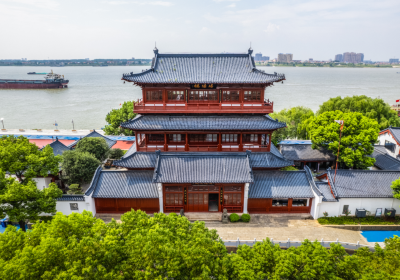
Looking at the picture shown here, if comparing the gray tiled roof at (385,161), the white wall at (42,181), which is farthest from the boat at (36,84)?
the gray tiled roof at (385,161)

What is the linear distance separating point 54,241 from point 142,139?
58.1 ft

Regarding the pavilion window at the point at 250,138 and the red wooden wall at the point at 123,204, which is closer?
the red wooden wall at the point at 123,204

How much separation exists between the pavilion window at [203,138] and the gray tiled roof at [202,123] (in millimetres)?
1790

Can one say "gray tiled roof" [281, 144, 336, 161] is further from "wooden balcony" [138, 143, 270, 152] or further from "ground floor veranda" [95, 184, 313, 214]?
→ "ground floor veranda" [95, 184, 313, 214]

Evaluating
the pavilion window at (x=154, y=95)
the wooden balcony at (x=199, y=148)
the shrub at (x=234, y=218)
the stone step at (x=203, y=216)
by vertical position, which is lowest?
the stone step at (x=203, y=216)

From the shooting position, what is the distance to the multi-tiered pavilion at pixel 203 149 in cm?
2517

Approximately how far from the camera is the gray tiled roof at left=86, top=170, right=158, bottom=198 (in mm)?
25047

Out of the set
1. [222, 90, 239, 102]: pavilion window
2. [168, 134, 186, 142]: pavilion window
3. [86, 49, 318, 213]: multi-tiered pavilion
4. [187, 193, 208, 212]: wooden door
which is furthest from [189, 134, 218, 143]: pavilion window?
[187, 193, 208, 212]: wooden door

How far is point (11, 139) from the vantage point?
22.9 m

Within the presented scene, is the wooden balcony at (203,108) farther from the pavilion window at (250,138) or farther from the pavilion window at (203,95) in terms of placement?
the pavilion window at (250,138)

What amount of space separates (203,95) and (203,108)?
139cm

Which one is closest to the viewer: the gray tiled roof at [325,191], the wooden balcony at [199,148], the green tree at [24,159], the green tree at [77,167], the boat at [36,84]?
the green tree at [24,159]

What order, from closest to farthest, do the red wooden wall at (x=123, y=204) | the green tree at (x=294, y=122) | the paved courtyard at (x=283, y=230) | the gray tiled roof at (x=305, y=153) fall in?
the paved courtyard at (x=283, y=230) < the red wooden wall at (x=123, y=204) < the gray tiled roof at (x=305, y=153) < the green tree at (x=294, y=122)

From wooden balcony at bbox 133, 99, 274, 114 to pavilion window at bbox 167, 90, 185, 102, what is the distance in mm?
510
